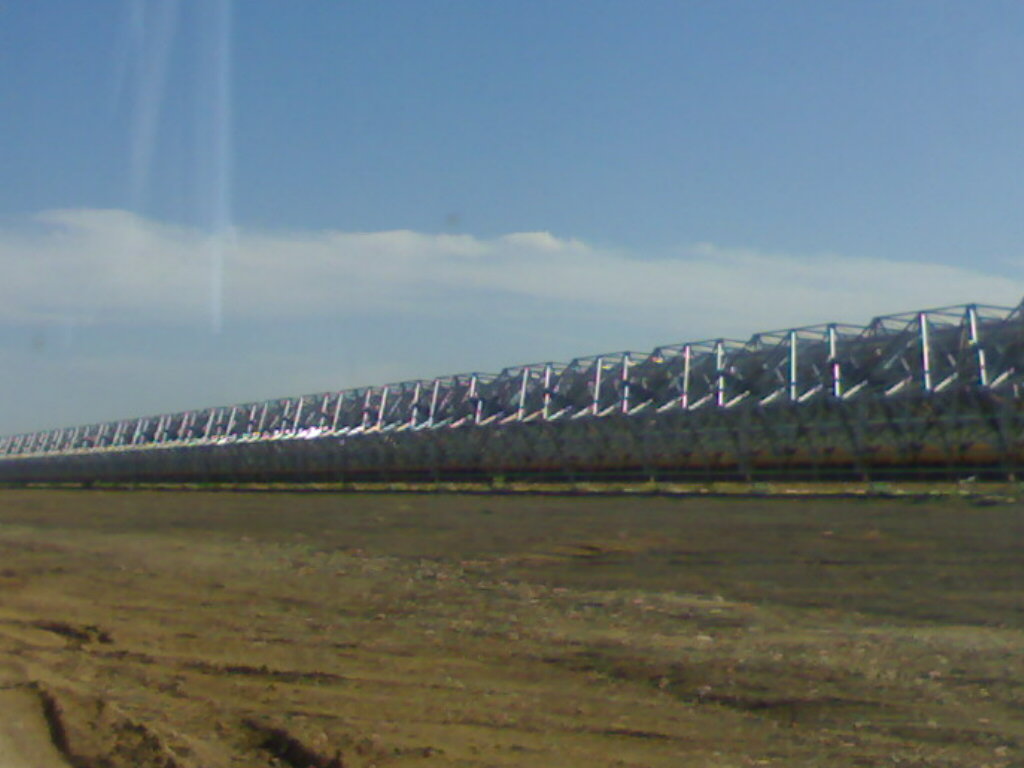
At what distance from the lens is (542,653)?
9383 mm

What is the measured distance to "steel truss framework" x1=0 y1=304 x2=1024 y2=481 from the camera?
99.5 feet

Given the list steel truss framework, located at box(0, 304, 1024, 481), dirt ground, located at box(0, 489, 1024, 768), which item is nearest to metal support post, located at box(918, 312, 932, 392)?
steel truss framework, located at box(0, 304, 1024, 481)

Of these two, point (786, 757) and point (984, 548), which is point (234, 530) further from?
point (786, 757)

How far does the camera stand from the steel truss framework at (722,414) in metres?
30.3

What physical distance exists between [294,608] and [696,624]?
191 inches

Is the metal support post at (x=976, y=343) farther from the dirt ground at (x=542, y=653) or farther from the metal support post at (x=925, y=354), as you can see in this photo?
the dirt ground at (x=542, y=653)

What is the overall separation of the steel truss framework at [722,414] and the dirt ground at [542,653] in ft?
39.6

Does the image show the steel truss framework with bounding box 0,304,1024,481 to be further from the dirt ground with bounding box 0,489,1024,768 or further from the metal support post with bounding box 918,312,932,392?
the dirt ground with bounding box 0,489,1024,768

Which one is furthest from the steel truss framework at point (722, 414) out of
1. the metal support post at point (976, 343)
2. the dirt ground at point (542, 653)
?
the dirt ground at point (542, 653)

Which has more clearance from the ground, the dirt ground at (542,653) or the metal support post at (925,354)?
the metal support post at (925,354)

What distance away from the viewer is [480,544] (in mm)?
19281

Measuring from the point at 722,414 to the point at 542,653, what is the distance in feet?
94.3

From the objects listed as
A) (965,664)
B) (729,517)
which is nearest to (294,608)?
(965,664)

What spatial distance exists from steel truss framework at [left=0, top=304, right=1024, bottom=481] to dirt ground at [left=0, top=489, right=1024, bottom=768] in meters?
12.1
